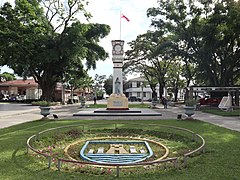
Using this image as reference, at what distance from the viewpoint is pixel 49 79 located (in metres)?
37.8

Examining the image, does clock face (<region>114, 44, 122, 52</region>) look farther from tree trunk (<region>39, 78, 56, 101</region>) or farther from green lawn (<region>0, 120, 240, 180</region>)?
green lawn (<region>0, 120, 240, 180</region>)

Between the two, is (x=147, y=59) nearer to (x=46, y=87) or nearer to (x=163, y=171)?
(x=46, y=87)

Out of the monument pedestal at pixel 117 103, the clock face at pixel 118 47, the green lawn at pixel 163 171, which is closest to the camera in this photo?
the green lawn at pixel 163 171

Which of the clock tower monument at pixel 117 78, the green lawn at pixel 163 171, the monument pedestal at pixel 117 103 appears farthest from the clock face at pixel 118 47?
the green lawn at pixel 163 171

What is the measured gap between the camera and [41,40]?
33375 mm

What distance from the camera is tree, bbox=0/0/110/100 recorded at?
31.9 m

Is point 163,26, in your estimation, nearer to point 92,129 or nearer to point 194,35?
point 194,35

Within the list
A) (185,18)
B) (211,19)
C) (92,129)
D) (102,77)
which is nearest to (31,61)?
(185,18)

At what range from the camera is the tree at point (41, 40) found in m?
31.9

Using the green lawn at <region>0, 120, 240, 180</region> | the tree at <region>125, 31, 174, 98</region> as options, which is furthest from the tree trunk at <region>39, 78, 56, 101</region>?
the green lawn at <region>0, 120, 240, 180</region>

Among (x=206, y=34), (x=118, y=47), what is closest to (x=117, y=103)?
(x=118, y=47)

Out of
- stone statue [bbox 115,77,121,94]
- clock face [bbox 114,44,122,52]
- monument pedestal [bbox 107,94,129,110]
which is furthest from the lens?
clock face [bbox 114,44,122,52]

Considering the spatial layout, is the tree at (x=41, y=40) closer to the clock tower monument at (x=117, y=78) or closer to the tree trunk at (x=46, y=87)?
the tree trunk at (x=46, y=87)

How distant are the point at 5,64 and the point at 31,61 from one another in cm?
363
